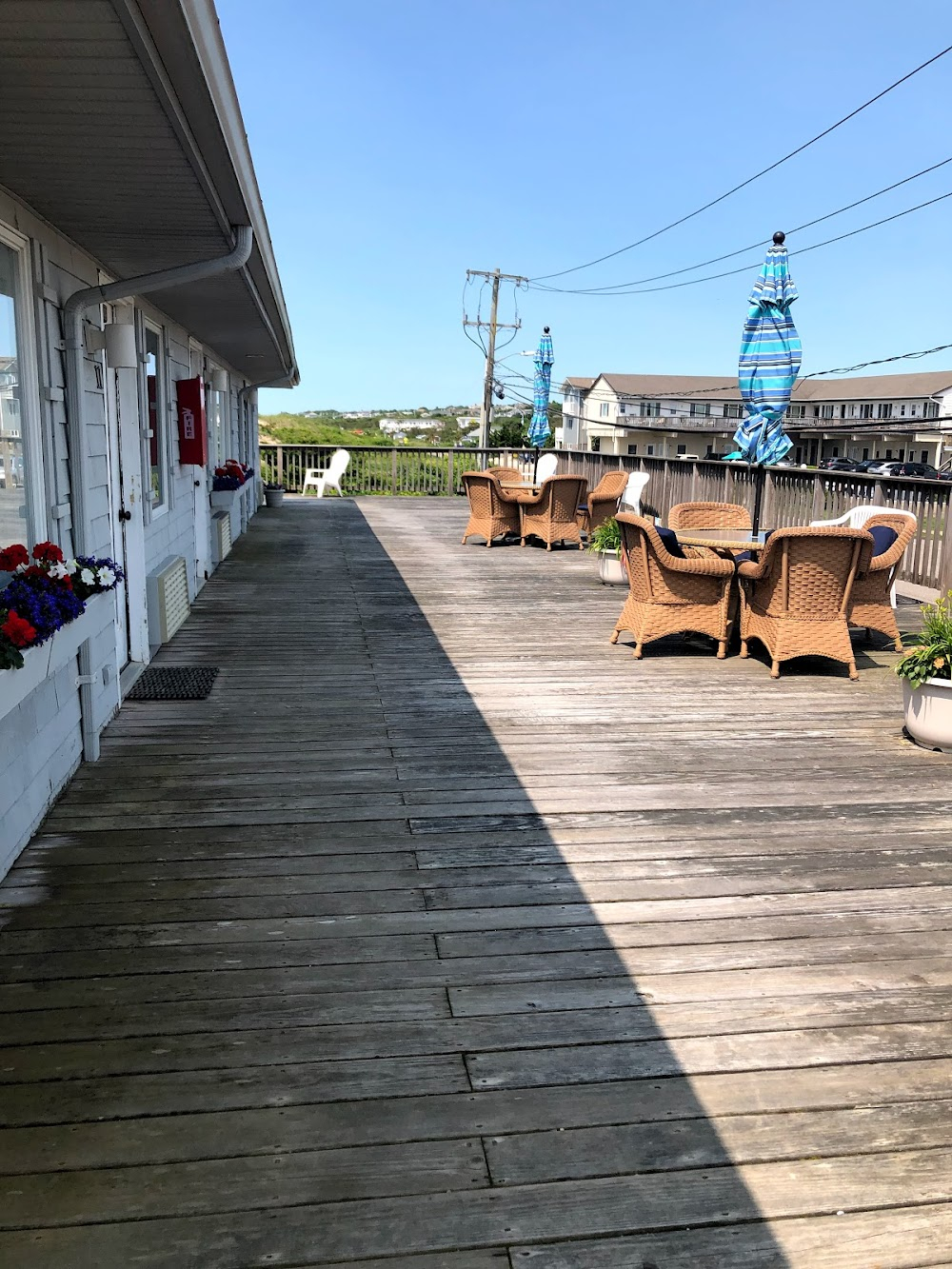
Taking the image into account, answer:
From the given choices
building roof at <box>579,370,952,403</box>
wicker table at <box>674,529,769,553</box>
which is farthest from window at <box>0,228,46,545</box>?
building roof at <box>579,370,952,403</box>

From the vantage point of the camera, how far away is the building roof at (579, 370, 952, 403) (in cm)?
5128

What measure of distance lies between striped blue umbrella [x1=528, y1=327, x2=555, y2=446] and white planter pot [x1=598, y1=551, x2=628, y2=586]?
7.22 metres

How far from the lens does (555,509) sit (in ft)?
35.8

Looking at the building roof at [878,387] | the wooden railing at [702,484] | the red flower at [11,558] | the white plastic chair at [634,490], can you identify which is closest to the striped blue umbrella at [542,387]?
the wooden railing at [702,484]

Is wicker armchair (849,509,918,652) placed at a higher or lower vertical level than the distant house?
lower

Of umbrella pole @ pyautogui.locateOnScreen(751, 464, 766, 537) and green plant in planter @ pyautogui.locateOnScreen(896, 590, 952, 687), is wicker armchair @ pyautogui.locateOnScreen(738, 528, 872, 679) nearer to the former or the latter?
green plant in planter @ pyautogui.locateOnScreen(896, 590, 952, 687)

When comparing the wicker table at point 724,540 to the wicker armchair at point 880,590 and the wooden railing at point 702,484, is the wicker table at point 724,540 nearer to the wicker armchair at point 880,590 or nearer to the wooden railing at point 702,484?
the wicker armchair at point 880,590

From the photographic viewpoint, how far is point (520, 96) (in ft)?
84.3

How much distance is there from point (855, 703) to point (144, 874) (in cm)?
350

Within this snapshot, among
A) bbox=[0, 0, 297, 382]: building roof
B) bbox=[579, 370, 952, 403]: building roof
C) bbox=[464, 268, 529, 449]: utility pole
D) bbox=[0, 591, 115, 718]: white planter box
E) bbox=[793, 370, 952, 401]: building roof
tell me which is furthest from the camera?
bbox=[579, 370, 952, 403]: building roof

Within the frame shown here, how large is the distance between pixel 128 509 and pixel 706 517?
4232 mm

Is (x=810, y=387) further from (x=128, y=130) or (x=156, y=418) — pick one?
(x=128, y=130)

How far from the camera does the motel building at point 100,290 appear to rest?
2043 mm

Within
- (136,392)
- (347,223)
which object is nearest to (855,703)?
(136,392)
